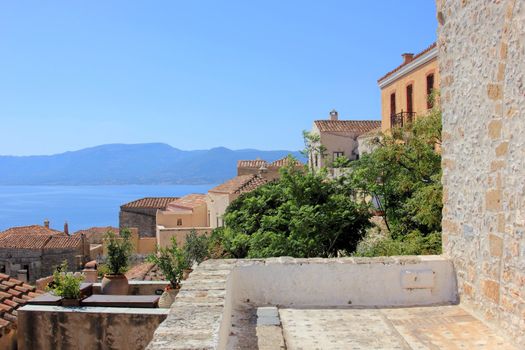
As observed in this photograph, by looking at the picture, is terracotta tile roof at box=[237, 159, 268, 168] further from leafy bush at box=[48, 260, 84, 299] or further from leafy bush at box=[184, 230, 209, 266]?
leafy bush at box=[48, 260, 84, 299]

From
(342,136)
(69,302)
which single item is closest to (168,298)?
(69,302)

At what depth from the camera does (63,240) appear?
38062 millimetres

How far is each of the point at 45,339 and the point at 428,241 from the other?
6.85m

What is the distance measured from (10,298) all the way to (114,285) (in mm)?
1633

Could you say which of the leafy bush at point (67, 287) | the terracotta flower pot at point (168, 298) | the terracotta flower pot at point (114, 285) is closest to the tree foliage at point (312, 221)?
the terracotta flower pot at point (114, 285)

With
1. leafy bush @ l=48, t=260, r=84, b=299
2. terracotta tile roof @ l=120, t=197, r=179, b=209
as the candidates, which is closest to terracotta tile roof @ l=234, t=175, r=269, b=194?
terracotta tile roof @ l=120, t=197, r=179, b=209

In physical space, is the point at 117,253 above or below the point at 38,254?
above

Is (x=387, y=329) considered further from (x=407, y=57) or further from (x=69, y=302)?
(x=407, y=57)

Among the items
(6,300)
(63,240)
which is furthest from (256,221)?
(63,240)

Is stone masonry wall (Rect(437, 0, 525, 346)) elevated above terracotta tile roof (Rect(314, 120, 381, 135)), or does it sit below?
below

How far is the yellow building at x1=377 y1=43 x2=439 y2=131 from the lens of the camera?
1952cm

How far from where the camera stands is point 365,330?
12.2ft

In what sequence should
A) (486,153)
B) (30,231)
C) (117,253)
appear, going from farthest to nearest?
(30,231) → (117,253) → (486,153)

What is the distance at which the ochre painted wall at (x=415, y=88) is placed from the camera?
19500 mm
